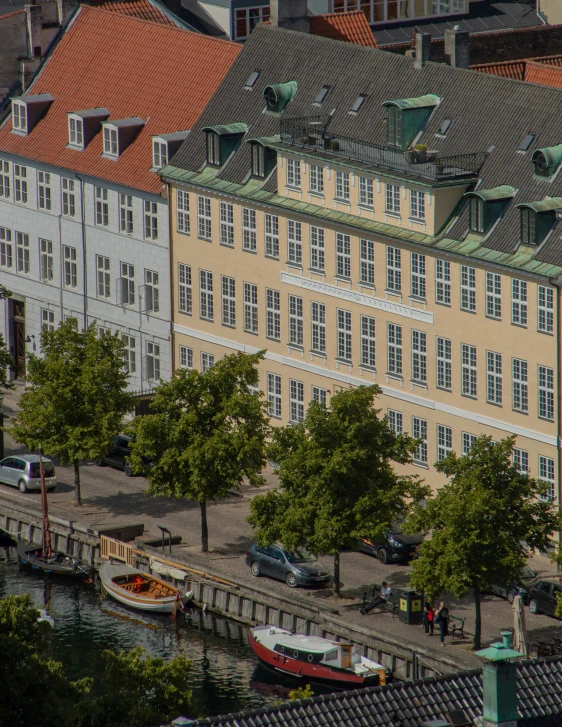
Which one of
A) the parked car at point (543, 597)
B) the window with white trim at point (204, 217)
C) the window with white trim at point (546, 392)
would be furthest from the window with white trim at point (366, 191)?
the parked car at point (543, 597)

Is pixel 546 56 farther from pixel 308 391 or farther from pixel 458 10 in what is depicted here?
pixel 308 391

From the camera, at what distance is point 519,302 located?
3620 inches

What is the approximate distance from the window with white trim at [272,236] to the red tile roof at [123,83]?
855 centimetres

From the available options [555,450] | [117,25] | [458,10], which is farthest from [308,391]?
[458,10]

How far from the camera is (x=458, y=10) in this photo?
141625 millimetres

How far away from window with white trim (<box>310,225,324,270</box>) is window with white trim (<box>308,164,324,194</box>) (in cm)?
194

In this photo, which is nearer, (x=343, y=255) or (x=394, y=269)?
(x=394, y=269)

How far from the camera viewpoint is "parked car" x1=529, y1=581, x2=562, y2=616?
280ft

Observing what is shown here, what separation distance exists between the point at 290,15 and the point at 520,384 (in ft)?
105

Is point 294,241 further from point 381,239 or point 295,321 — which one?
point 381,239

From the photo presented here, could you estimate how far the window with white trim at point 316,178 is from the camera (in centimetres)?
10062

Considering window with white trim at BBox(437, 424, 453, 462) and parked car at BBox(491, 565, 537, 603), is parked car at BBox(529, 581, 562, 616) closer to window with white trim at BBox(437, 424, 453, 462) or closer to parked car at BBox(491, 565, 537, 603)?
parked car at BBox(491, 565, 537, 603)

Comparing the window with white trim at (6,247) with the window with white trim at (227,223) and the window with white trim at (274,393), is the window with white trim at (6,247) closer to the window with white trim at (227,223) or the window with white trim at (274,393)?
the window with white trim at (227,223)

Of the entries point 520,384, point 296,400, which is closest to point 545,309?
point 520,384
